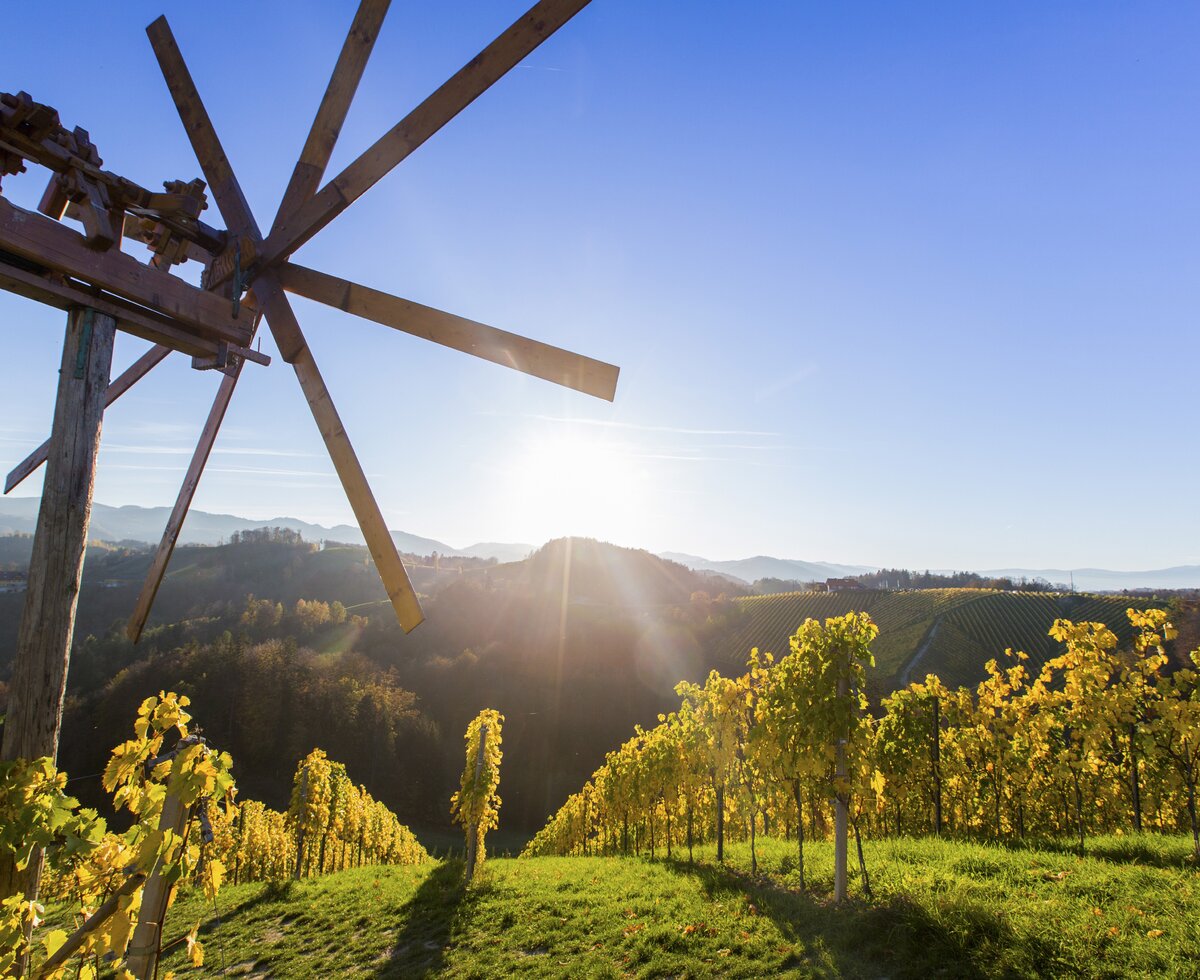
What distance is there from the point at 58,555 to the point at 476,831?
10.2 metres

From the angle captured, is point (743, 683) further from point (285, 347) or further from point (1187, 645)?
point (1187, 645)

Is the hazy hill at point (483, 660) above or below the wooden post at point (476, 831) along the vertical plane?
below

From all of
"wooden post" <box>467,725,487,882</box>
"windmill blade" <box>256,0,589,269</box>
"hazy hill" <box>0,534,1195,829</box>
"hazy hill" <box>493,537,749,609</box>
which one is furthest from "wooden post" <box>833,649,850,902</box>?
"hazy hill" <box>493,537,749,609</box>

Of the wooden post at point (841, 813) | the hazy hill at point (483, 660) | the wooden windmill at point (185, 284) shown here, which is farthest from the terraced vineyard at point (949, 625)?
the wooden windmill at point (185, 284)

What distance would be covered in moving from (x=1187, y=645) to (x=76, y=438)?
189 feet

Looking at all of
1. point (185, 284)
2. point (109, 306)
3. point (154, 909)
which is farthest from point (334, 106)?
point (154, 909)

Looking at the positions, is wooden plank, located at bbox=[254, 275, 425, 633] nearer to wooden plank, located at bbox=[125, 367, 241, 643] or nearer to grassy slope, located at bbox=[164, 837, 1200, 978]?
wooden plank, located at bbox=[125, 367, 241, 643]

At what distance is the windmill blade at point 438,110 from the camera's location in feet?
7.08

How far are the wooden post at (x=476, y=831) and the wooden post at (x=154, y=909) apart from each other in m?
8.99

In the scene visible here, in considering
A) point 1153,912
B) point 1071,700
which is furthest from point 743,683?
point 1153,912

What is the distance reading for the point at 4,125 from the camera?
200cm

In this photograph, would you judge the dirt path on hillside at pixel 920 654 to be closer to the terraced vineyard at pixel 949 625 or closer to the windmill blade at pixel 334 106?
the terraced vineyard at pixel 949 625

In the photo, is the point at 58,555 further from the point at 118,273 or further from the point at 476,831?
the point at 476,831

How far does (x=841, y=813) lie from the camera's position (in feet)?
22.2
